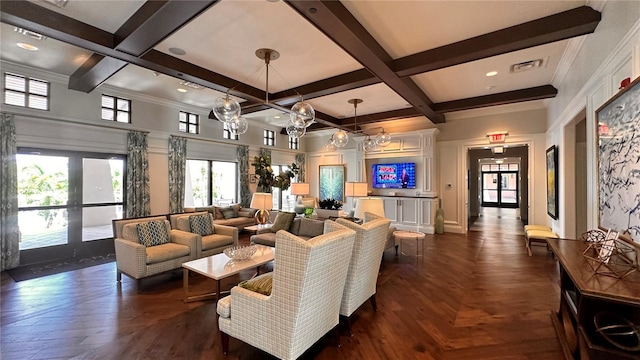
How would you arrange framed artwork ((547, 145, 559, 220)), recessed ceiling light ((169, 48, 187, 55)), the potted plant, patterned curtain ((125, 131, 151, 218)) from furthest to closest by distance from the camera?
the potted plant → patterned curtain ((125, 131, 151, 218)) → framed artwork ((547, 145, 559, 220)) → recessed ceiling light ((169, 48, 187, 55))

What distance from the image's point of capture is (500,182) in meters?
15.0

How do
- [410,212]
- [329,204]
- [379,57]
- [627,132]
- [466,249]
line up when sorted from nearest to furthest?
[627,132] → [379,57] → [466,249] → [329,204] → [410,212]

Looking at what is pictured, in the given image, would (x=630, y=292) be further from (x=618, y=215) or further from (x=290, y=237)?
(x=290, y=237)

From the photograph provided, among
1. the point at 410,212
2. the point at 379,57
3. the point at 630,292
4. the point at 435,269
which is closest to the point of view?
the point at 630,292

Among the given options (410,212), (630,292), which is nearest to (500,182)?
(410,212)

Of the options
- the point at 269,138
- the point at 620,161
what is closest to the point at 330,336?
the point at 620,161

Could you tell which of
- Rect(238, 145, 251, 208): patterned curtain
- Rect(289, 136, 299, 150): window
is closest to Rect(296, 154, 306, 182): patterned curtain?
Rect(289, 136, 299, 150): window

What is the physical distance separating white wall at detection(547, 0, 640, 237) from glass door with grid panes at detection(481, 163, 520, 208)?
448 inches

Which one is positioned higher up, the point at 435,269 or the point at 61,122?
the point at 61,122

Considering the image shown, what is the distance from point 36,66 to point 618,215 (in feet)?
26.0

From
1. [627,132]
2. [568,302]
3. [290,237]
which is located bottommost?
[568,302]

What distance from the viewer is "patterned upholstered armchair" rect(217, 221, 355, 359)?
5.88 feet

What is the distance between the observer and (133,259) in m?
3.49

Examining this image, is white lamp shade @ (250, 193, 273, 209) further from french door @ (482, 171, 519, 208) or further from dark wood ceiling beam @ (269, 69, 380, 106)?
french door @ (482, 171, 519, 208)
